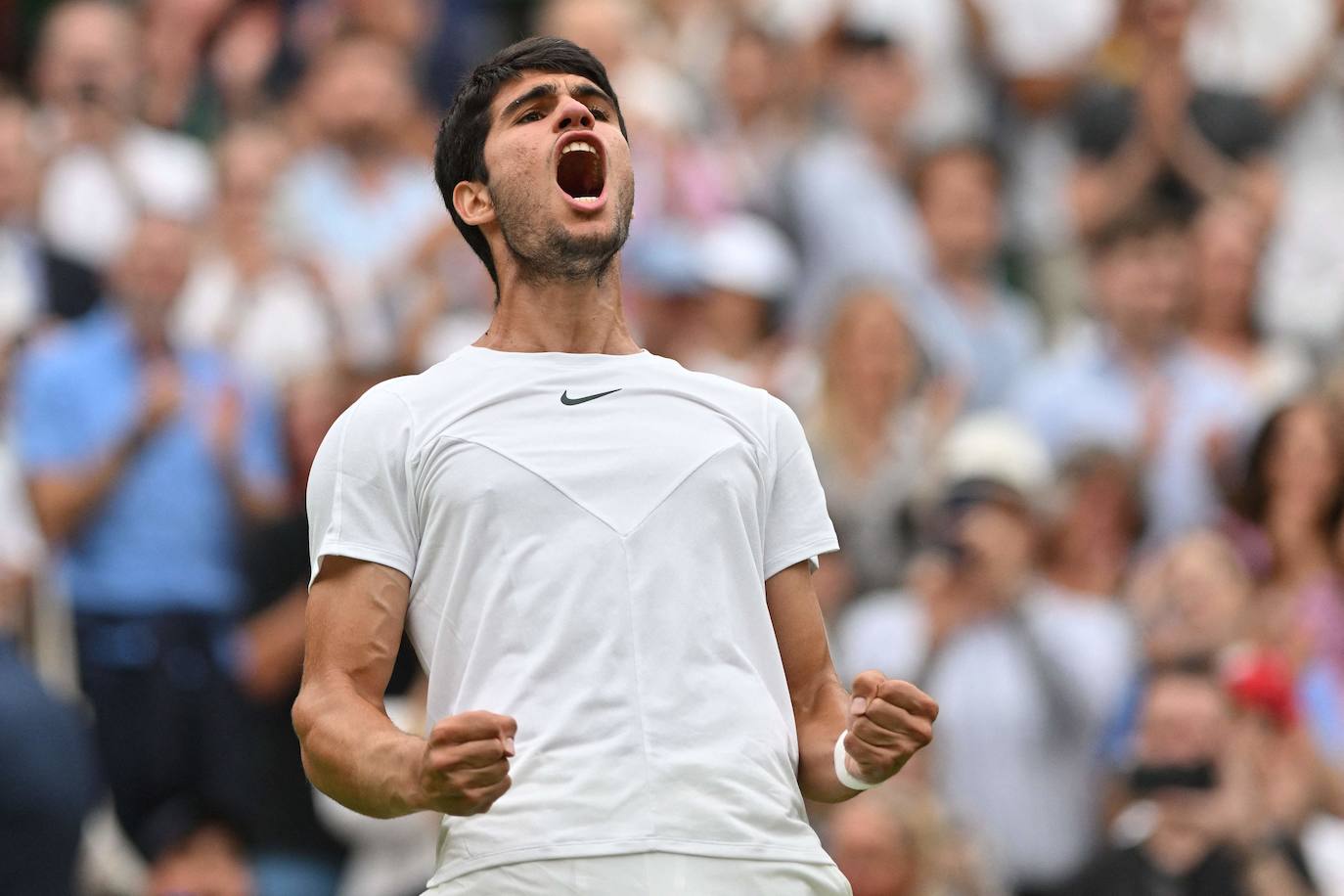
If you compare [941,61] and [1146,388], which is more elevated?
[941,61]

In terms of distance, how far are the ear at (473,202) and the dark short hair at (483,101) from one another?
1 cm

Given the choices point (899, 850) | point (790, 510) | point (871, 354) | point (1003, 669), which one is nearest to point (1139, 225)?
point (871, 354)

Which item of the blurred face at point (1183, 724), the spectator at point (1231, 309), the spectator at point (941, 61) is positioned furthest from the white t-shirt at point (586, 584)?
the spectator at point (941, 61)

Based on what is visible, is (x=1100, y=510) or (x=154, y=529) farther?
(x=1100, y=510)

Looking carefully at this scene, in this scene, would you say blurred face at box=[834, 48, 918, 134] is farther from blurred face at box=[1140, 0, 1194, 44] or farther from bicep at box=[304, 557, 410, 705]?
bicep at box=[304, 557, 410, 705]

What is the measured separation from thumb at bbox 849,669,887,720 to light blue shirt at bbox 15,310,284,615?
4.45 meters

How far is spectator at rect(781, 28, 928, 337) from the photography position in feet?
32.1

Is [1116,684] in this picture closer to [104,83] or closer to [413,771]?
[104,83]

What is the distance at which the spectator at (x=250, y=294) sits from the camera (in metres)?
8.48

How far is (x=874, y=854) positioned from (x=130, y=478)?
266 cm

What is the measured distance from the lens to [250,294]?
8602 mm

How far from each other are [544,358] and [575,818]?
2.52 feet

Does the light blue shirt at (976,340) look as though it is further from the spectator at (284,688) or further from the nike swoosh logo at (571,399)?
Result: the nike swoosh logo at (571,399)

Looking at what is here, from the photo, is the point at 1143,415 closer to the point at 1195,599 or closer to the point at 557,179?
the point at 1195,599
